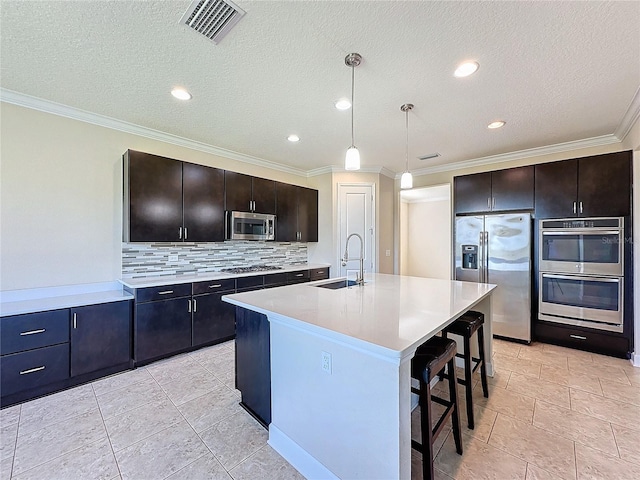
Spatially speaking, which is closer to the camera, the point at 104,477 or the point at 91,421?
the point at 104,477

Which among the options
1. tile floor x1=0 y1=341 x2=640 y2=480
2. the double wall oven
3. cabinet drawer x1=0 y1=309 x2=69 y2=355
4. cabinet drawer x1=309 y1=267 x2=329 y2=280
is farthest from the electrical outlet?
the double wall oven

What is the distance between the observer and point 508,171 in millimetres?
3709

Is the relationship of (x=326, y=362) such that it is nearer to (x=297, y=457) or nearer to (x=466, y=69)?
(x=297, y=457)

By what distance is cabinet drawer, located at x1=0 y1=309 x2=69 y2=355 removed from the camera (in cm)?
211

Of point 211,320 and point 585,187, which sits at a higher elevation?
point 585,187

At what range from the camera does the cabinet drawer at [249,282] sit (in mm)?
3525

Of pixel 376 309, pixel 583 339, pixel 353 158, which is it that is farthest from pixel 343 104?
pixel 583 339

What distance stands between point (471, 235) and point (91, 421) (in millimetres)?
4470

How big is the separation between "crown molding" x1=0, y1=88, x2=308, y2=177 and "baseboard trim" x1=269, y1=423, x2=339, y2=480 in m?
3.35

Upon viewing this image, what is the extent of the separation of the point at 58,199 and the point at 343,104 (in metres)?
2.93

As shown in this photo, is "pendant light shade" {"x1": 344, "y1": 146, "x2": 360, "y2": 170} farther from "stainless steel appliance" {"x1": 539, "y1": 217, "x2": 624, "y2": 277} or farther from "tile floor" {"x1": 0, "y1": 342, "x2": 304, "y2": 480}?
"stainless steel appliance" {"x1": 539, "y1": 217, "x2": 624, "y2": 277}

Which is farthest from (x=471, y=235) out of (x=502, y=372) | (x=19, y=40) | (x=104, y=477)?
(x=19, y=40)

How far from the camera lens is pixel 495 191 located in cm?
378

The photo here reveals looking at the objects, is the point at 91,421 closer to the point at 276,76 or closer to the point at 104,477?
the point at 104,477
